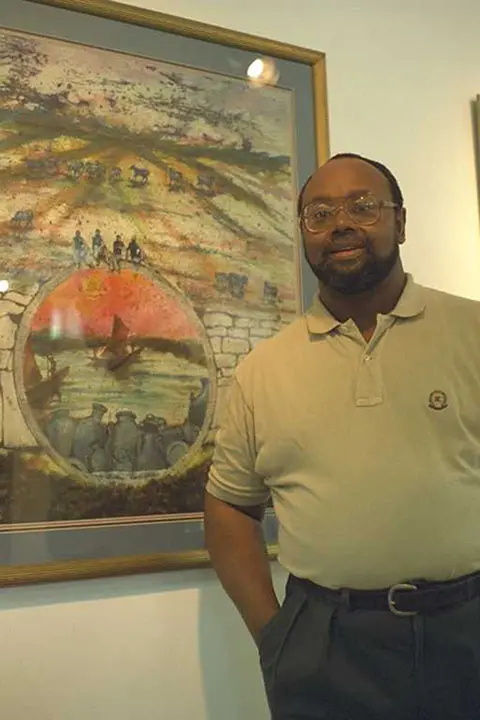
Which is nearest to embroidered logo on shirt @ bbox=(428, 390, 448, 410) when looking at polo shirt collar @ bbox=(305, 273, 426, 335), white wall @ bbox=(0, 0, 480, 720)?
polo shirt collar @ bbox=(305, 273, 426, 335)

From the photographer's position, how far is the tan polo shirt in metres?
1.05

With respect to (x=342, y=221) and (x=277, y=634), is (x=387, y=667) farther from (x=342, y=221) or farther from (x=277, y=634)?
(x=342, y=221)

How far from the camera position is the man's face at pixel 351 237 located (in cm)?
118

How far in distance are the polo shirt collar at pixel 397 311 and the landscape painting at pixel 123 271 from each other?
0.21 metres

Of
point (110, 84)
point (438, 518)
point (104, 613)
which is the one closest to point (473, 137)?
point (110, 84)

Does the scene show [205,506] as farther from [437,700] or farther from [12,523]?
[437,700]

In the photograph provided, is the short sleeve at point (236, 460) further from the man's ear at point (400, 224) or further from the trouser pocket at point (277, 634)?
the man's ear at point (400, 224)

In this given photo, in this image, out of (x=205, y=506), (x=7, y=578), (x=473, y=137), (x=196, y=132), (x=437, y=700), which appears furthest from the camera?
(x=473, y=137)

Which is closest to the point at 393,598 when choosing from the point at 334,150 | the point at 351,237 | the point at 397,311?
the point at 397,311

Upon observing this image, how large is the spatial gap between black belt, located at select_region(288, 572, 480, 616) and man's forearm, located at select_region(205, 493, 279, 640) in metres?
0.16

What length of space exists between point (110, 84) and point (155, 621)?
3.05ft

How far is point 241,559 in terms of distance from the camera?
1226 mm

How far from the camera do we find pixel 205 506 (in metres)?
1.28

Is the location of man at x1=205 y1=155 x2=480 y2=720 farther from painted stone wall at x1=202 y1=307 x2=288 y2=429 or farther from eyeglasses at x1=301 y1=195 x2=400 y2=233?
painted stone wall at x1=202 y1=307 x2=288 y2=429
